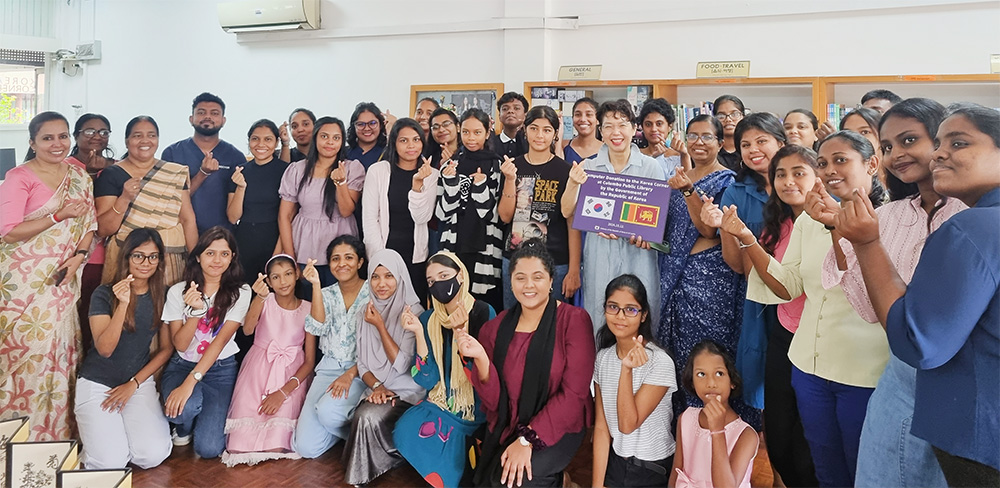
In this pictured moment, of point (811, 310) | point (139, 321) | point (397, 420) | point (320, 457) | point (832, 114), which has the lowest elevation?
point (320, 457)

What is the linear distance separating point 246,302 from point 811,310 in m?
2.66

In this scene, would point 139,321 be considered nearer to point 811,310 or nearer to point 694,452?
point 694,452

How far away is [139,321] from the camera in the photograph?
3139 mm

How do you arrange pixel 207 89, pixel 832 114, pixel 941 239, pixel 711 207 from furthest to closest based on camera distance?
pixel 207 89 → pixel 832 114 → pixel 711 207 → pixel 941 239

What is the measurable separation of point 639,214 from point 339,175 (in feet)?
5.29

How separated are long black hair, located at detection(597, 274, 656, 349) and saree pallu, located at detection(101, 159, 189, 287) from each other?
7.34ft

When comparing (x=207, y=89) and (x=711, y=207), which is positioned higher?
(x=207, y=89)

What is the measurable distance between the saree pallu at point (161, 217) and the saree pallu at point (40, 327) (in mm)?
191

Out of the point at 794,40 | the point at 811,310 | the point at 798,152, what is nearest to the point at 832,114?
the point at 794,40

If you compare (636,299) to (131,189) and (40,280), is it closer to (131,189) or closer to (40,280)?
(131,189)

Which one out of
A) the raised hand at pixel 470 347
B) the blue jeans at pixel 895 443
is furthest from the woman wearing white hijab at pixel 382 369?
the blue jeans at pixel 895 443

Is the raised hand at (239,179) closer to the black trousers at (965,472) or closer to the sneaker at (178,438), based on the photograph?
the sneaker at (178,438)

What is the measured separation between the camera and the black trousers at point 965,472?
116 centimetres

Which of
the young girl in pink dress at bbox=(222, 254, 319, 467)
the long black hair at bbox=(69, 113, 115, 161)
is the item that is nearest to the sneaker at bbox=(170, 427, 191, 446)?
the young girl in pink dress at bbox=(222, 254, 319, 467)
